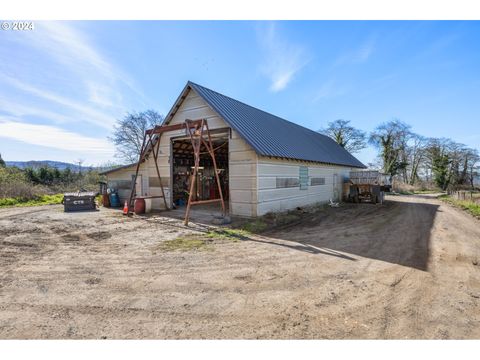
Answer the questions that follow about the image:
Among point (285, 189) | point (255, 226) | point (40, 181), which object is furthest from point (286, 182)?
point (40, 181)

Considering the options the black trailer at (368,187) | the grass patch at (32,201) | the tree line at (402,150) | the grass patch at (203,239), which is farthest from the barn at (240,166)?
the tree line at (402,150)

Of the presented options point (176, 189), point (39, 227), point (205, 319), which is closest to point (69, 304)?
point (205, 319)

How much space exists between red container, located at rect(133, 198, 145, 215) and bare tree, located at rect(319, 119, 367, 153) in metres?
33.7

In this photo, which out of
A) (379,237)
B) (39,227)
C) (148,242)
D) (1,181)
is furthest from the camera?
(1,181)

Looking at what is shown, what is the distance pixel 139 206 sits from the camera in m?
12.8

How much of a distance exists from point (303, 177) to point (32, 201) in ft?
65.3

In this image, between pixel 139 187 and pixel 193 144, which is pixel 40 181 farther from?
pixel 193 144

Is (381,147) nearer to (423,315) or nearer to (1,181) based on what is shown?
(423,315)

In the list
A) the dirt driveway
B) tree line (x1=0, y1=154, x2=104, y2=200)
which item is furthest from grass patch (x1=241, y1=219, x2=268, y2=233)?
tree line (x1=0, y1=154, x2=104, y2=200)

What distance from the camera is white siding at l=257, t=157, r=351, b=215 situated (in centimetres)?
1102

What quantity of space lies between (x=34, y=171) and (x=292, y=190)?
88.4ft

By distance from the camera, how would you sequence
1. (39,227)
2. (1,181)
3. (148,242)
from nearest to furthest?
(148,242) → (39,227) → (1,181)

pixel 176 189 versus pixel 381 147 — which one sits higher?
pixel 381 147

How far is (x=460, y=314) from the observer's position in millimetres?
3477
